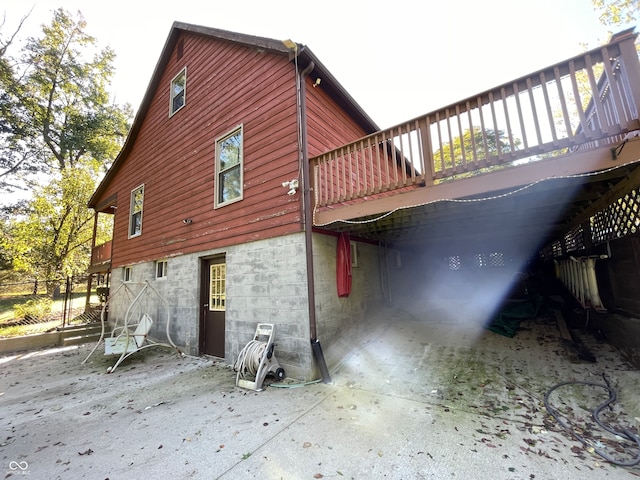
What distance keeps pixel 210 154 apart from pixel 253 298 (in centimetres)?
383

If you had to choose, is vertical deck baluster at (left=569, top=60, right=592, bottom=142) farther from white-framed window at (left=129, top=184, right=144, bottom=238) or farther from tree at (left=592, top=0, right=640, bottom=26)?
tree at (left=592, top=0, right=640, bottom=26)

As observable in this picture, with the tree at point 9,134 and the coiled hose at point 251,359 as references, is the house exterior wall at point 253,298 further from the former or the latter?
the tree at point 9,134

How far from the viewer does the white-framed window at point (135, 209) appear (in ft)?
30.7

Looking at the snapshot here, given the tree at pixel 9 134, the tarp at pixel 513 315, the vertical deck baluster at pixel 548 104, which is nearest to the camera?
the vertical deck baluster at pixel 548 104

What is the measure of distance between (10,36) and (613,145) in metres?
27.3

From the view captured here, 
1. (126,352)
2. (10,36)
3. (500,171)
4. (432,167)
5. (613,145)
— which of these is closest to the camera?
(613,145)

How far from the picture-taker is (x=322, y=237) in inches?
199

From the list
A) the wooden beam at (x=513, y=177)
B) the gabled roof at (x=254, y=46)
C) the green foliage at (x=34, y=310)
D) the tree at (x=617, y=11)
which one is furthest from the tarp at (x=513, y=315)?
the green foliage at (x=34, y=310)

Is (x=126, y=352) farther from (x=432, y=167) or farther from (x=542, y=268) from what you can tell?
(x=542, y=268)

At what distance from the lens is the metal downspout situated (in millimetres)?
4379

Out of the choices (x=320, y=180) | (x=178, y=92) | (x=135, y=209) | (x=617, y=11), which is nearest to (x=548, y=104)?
(x=320, y=180)

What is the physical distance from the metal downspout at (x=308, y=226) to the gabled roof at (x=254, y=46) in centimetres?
34

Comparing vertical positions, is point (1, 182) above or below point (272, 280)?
above

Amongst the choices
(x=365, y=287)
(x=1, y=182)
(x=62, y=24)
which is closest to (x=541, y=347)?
(x=365, y=287)
